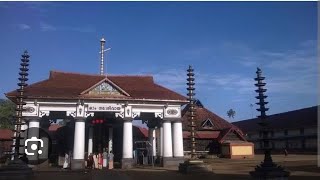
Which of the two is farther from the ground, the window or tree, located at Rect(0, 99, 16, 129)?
tree, located at Rect(0, 99, 16, 129)

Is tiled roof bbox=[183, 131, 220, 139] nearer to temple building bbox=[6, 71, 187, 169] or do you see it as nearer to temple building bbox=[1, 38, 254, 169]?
temple building bbox=[1, 38, 254, 169]

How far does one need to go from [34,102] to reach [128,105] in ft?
22.7

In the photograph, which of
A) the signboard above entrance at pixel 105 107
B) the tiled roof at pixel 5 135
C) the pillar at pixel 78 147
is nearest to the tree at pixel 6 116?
the tiled roof at pixel 5 135

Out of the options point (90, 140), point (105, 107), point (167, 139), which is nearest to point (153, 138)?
point (167, 139)

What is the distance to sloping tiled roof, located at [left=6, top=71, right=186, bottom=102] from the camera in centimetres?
2742

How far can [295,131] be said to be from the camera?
5875 centimetres

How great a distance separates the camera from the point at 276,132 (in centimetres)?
6288

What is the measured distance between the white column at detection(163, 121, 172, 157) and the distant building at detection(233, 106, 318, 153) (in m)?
26.9

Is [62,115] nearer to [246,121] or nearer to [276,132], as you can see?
[276,132]

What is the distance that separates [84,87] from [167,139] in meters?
7.81

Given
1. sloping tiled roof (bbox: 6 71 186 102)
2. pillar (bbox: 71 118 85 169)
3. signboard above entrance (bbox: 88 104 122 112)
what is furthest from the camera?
signboard above entrance (bbox: 88 104 122 112)

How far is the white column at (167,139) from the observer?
28859 millimetres

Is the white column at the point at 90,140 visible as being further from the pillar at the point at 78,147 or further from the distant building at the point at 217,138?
the distant building at the point at 217,138

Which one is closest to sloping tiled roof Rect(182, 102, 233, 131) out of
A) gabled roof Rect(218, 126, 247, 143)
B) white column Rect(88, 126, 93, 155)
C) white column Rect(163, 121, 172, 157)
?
gabled roof Rect(218, 126, 247, 143)
